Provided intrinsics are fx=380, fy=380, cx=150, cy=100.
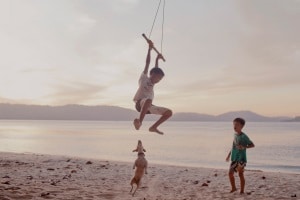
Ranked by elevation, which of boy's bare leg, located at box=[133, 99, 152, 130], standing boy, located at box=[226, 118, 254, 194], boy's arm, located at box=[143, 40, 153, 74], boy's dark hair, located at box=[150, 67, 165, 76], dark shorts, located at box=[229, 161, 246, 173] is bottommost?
dark shorts, located at box=[229, 161, 246, 173]

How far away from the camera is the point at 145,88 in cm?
760

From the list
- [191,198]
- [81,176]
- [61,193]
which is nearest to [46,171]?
[81,176]

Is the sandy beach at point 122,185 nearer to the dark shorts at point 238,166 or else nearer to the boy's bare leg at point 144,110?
the dark shorts at point 238,166

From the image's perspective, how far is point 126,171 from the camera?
20.9 metres

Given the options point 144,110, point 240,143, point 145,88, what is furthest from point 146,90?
point 240,143

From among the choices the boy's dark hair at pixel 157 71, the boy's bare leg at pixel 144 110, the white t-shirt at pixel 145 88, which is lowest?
the boy's bare leg at pixel 144 110

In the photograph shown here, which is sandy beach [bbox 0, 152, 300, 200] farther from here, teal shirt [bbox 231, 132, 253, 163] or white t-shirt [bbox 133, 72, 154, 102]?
white t-shirt [bbox 133, 72, 154, 102]

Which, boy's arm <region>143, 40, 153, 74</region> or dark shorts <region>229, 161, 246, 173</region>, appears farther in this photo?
dark shorts <region>229, 161, 246, 173</region>

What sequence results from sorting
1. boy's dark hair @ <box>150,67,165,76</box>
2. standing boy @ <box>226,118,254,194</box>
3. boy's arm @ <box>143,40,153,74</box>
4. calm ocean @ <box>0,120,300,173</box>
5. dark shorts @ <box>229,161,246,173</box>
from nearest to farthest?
boy's dark hair @ <box>150,67,165,76</box> → boy's arm @ <box>143,40,153,74</box> → standing boy @ <box>226,118,254,194</box> → dark shorts @ <box>229,161,246,173</box> → calm ocean @ <box>0,120,300,173</box>

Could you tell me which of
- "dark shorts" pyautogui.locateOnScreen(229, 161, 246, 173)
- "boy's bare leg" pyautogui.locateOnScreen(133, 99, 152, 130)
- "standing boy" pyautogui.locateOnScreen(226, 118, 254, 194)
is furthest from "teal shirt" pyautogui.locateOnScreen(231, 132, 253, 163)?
"boy's bare leg" pyautogui.locateOnScreen(133, 99, 152, 130)

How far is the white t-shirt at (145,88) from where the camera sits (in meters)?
7.57

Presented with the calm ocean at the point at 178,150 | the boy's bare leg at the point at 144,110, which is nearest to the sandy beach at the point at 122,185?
the boy's bare leg at the point at 144,110

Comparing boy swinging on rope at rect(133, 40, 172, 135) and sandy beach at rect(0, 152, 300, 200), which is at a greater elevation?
boy swinging on rope at rect(133, 40, 172, 135)

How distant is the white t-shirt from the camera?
7.57 metres
